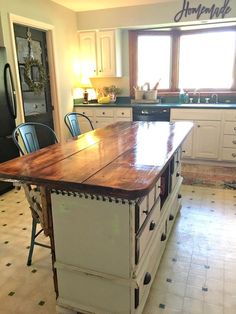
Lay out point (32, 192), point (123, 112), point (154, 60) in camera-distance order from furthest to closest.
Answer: point (154, 60)
point (123, 112)
point (32, 192)

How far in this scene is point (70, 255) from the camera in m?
1.52

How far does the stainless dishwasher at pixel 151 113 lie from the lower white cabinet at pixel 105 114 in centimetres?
14

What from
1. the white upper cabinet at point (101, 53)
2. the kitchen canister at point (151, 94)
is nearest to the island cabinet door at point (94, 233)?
the kitchen canister at point (151, 94)

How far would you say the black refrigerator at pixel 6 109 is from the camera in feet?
10.3

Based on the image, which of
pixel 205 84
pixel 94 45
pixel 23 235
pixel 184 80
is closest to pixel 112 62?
pixel 94 45

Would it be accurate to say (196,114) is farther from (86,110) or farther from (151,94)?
(86,110)

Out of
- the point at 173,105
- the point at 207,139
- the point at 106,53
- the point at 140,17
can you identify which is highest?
the point at 140,17

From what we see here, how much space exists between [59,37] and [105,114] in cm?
143

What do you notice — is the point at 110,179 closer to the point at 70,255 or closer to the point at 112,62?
the point at 70,255

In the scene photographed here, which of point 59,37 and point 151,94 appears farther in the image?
point 151,94

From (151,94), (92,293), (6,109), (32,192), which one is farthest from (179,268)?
(151,94)

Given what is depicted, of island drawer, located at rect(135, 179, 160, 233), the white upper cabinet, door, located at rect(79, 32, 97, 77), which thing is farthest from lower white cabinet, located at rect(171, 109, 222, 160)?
island drawer, located at rect(135, 179, 160, 233)

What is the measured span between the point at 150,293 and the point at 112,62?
3905 mm

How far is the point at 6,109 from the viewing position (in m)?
3.19
